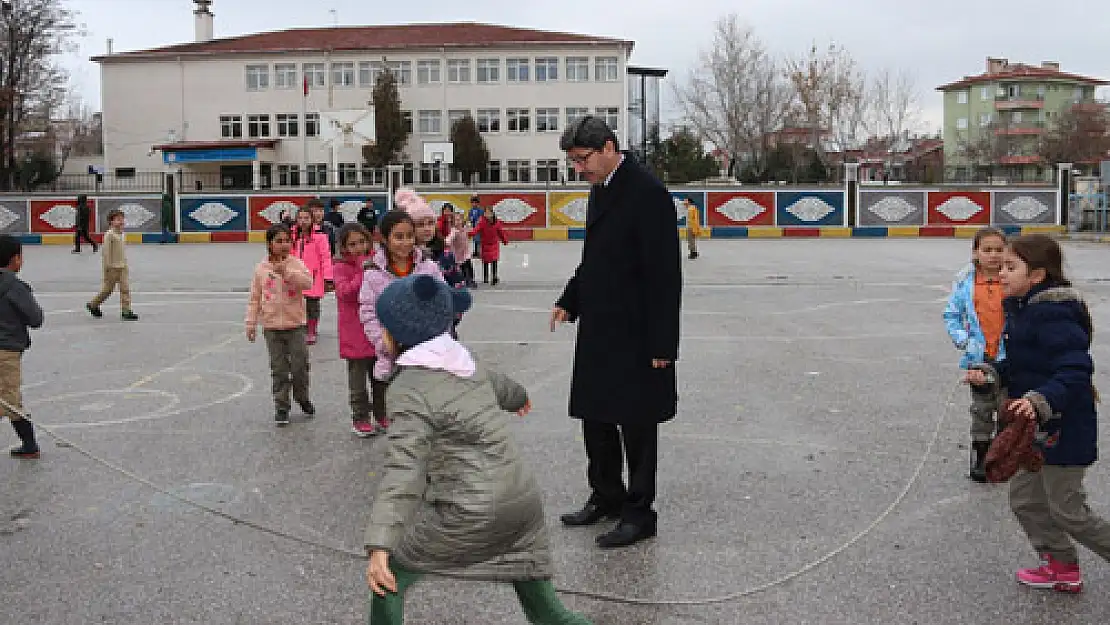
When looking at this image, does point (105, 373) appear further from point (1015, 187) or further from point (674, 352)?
point (1015, 187)

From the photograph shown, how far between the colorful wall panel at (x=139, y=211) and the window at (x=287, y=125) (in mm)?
32191

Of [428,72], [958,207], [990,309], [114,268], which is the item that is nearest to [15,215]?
[114,268]

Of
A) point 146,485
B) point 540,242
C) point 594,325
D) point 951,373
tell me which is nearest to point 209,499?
point 146,485

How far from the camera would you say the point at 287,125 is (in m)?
68.6

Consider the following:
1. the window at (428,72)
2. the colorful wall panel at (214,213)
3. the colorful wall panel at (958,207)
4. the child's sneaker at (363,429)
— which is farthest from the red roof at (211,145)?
the child's sneaker at (363,429)

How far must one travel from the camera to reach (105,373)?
9.71 m

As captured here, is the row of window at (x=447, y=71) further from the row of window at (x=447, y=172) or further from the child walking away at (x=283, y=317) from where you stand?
the child walking away at (x=283, y=317)

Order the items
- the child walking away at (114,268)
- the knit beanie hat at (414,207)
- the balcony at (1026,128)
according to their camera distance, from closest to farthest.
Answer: the knit beanie hat at (414,207) < the child walking away at (114,268) < the balcony at (1026,128)

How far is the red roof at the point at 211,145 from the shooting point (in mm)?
65250

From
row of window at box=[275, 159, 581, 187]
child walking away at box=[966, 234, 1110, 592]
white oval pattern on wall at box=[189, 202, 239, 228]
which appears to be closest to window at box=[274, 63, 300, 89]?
row of window at box=[275, 159, 581, 187]

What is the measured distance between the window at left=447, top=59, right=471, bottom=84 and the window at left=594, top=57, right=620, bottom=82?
8.40 metres

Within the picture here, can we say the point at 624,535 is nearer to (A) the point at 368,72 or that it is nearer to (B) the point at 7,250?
(B) the point at 7,250

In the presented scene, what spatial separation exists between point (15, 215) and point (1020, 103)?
9333 centimetres

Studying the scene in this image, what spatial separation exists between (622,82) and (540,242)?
34996mm
